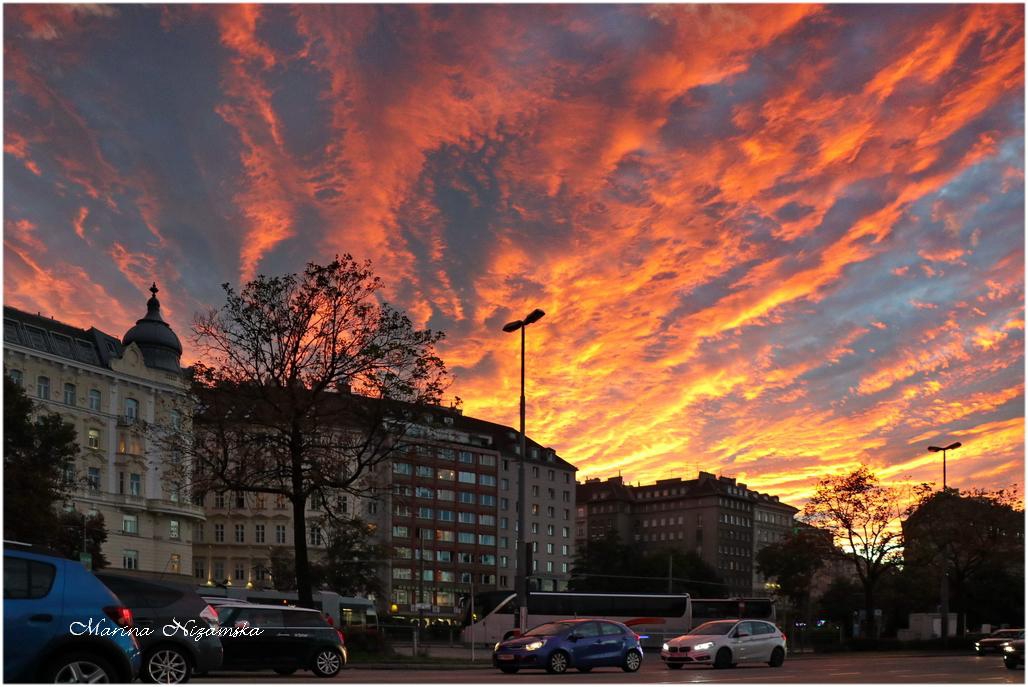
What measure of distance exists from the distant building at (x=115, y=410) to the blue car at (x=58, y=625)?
2857 inches

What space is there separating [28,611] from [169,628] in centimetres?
627

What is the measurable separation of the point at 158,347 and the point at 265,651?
77.5 meters

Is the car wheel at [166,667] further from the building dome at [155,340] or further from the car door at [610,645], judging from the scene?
the building dome at [155,340]

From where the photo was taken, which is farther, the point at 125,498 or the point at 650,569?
the point at 650,569

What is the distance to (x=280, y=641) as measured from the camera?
81.6 feet

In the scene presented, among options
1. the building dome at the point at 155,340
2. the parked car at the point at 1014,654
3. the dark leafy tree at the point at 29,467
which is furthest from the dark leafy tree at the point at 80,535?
the parked car at the point at 1014,654

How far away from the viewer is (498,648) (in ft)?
98.8

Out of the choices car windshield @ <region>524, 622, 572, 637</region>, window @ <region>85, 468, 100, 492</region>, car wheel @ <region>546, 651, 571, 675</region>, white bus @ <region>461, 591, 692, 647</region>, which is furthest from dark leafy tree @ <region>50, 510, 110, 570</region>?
car wheel @ <region>546, 651, 571, 675</region>

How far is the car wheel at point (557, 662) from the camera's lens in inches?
1142

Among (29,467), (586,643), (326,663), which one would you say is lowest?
(586,643)

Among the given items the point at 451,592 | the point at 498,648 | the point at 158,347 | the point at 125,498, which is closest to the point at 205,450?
→ the point at 498,648

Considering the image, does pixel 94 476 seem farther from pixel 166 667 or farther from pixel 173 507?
pixel 166 667

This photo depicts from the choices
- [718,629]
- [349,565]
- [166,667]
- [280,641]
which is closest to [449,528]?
[349,565]

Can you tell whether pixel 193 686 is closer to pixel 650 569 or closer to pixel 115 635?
pixel 115 635
